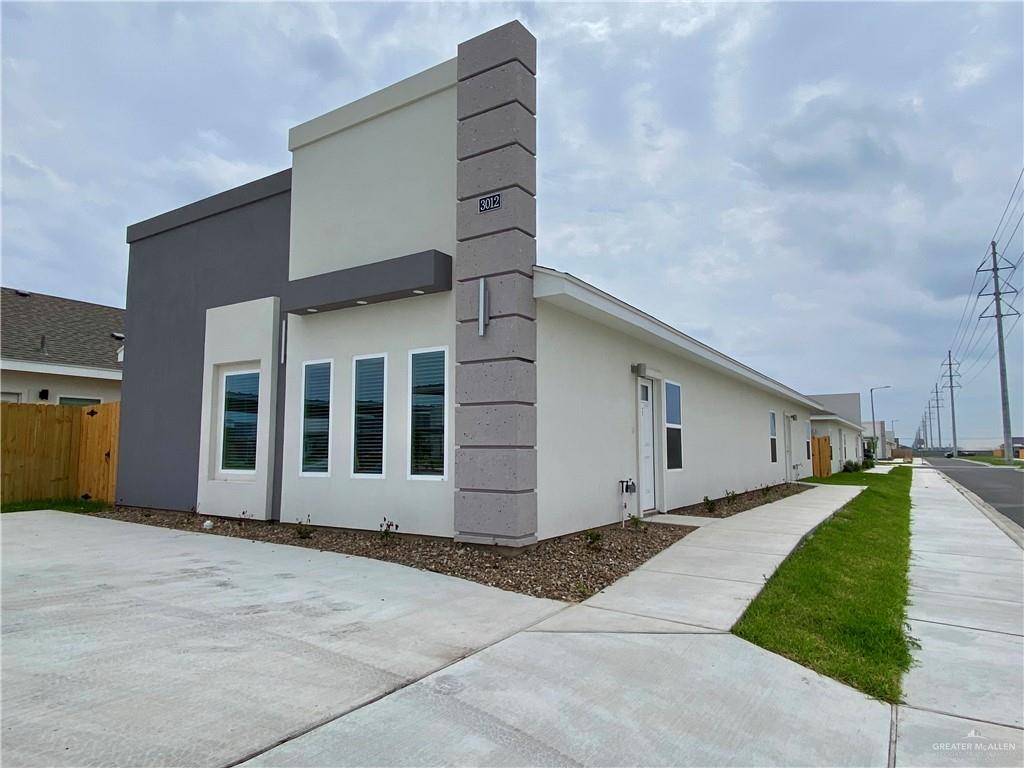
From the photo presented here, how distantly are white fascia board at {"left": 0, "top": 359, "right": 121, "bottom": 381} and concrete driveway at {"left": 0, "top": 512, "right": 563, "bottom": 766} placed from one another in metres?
9.61

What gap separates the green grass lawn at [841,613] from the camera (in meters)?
4.04

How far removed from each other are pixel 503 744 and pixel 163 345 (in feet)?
36.4

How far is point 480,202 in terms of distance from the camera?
737 cm

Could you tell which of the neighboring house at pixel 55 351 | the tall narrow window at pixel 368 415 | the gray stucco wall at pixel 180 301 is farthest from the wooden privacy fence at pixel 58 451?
the tall narrow window at pixel 368 415

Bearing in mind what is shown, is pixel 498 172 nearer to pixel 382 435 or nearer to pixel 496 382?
pixel 496 382

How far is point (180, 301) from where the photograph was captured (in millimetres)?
11297

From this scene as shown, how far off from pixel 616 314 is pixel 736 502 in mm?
7430

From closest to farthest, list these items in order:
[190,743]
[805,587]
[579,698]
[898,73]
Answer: [190,743]
[579,698]
[805,587]
[898,73]

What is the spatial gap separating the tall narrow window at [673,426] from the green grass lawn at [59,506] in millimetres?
10931

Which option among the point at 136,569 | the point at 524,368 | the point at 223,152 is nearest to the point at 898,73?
the point at 524,368

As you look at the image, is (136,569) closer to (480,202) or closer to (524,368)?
(524,368)

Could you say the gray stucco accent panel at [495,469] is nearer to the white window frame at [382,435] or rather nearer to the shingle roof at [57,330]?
the white window frame at [382,435]

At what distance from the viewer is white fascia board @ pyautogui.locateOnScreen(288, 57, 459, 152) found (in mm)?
7930

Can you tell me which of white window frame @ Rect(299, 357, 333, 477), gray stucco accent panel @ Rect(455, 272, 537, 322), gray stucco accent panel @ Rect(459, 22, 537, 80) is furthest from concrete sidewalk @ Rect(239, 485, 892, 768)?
gray stucco accent panel @ Rect(459, 22, 537, 80)
